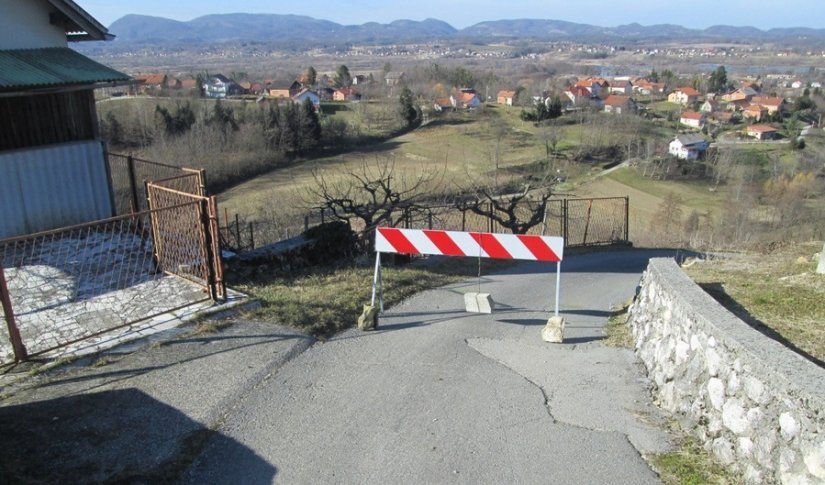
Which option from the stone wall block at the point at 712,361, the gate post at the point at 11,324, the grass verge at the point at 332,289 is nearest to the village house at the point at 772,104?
the grass verge at the point at 332,289

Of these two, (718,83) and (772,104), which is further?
(718,83)

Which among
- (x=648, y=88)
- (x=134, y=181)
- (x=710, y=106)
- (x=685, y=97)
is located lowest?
(x=710, y=106)

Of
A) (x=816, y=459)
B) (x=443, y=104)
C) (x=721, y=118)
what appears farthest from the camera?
(x=443, y=104)

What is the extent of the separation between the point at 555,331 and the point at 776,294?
8.95 ft

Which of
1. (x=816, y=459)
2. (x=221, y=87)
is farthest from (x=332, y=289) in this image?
(x=221, y=87)

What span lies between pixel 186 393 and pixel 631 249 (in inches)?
546

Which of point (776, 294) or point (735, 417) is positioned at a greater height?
point (735, 417)

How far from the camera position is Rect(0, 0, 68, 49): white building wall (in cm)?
1081

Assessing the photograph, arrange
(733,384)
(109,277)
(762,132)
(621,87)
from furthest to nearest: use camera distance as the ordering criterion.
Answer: (621,87), (762,132), (109,277), (733,384)

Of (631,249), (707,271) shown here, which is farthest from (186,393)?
(631,249)

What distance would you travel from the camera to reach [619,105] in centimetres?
10381

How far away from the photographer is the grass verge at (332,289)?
28.0 ft

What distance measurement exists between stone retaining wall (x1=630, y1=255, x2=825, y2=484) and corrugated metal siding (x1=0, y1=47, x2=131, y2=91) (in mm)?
9799

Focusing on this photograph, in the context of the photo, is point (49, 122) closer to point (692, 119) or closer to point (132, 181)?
point (132, 181)
